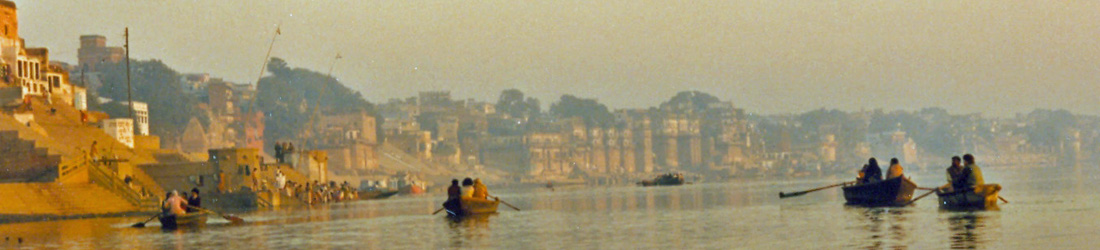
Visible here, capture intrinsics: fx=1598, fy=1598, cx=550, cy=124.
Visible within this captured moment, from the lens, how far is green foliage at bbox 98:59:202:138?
6752 inches

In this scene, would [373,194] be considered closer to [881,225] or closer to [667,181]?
[667,181]

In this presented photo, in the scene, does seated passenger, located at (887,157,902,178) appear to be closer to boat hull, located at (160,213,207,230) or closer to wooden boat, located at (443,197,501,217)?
wooden boat, located at (443,197,501,217)

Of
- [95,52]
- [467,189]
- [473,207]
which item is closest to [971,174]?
[473,207]

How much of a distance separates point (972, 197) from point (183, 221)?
22933mm

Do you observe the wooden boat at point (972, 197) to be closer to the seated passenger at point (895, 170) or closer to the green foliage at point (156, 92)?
the seated passenger at point (895, 170)

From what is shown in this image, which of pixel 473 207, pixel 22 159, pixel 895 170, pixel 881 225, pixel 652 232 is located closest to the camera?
pixel 881 225

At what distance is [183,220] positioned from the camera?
47594mm

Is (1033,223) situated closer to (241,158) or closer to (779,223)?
(779,223)

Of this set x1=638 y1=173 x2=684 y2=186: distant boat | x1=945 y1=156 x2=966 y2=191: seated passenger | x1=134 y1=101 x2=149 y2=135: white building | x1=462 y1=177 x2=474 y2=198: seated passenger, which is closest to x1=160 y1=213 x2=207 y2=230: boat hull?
x1=462 y1=177 x2=474 y2=198: seated passenger

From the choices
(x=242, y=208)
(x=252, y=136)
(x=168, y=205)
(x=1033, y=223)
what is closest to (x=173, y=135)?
(x=252, y=136)

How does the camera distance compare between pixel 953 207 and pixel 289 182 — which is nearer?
pixel 953 207

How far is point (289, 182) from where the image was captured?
86375 mm

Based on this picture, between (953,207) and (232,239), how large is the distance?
20.3m

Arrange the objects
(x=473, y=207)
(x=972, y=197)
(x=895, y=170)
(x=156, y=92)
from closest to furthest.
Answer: (x=972, y=197) → (x=895, y=170) → (x=473, y=207) → (x=156, y=92)
